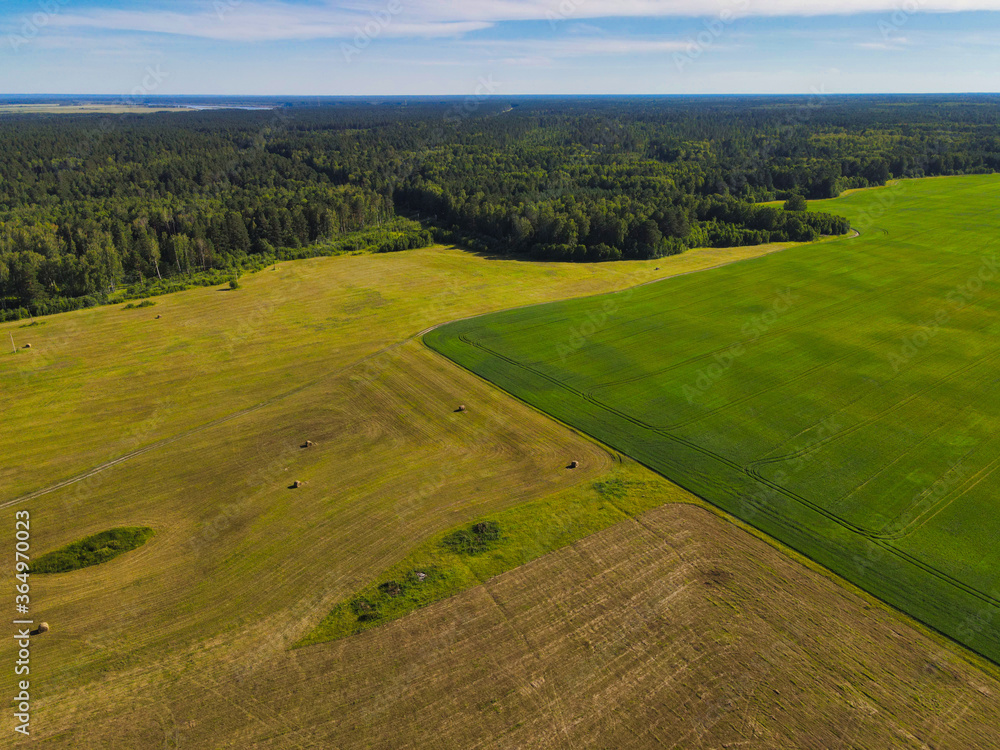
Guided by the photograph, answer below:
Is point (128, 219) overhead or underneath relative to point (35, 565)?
overhead

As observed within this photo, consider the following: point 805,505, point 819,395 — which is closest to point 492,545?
point 805,505

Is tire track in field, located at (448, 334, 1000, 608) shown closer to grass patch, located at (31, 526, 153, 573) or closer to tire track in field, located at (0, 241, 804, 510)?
tire track in field, located at (0, 241, 804, 510)

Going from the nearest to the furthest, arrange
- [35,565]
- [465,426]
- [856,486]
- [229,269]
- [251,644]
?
[251,644] < [35,565] < [856,486] < [465,426] < [229,269]

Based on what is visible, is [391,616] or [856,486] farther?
[856,486]

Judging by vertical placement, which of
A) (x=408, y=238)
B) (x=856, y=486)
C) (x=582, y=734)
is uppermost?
(x=408, y=238)

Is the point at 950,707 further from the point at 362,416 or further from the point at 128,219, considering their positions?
the point at 128,219

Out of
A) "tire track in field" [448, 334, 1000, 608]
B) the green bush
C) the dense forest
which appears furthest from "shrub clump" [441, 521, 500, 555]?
the green bush

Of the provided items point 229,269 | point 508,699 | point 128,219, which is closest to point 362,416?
point 508,699
